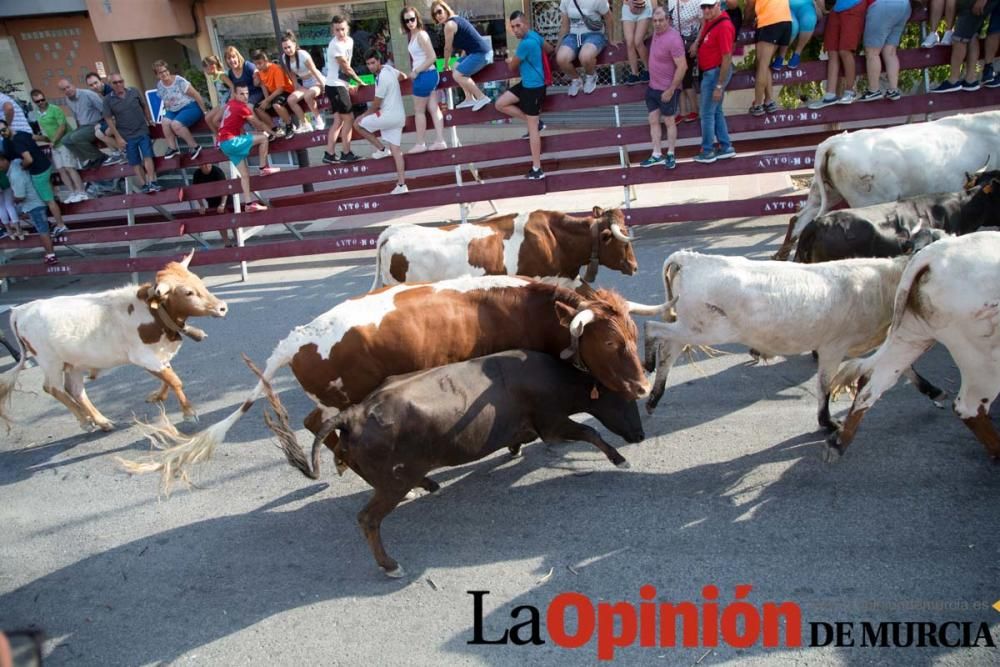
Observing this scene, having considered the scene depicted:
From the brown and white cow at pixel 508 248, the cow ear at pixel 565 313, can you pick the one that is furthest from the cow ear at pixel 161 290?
the cow ear at pixel 565 313

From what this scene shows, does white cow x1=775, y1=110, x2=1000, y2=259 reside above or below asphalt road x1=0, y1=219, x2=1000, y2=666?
above

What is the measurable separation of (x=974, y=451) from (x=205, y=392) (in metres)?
6.28

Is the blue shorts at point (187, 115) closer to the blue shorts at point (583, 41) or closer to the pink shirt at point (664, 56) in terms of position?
the blue shorts at point (583, 41)

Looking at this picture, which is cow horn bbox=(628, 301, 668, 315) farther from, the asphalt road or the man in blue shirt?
the man in blue shirt

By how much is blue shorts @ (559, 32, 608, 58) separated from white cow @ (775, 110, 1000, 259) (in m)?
3.53

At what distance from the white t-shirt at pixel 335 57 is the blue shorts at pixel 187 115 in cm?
233

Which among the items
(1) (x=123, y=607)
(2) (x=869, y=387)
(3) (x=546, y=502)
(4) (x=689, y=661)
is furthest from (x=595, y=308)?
(1) (x=123, y=607)

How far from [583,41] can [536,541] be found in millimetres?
7390

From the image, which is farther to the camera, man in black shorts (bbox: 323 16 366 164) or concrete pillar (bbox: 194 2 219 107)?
concrete pillar (bbox: 194 2 219 107)

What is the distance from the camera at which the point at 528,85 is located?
962cm

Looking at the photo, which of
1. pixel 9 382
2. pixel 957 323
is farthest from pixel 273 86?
pixel 957 323

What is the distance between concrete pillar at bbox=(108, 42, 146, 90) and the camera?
735 inches

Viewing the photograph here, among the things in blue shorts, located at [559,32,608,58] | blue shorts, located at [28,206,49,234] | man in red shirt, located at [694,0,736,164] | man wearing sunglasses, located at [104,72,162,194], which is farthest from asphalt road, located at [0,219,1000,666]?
blue shorts, located at [28,206,49,234]

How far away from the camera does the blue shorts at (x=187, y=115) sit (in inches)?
444
